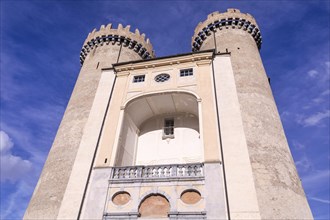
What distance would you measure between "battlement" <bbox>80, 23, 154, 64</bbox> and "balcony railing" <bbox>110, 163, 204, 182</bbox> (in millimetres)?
14336

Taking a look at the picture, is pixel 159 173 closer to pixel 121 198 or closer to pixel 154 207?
pixel 154 207

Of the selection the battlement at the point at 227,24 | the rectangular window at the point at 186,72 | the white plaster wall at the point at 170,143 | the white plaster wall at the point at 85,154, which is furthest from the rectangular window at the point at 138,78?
the battlement at the point at 227,24

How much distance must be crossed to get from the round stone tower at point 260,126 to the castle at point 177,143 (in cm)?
6

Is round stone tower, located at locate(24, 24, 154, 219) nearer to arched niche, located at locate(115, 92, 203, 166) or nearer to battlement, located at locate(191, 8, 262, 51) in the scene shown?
arched niche, located at locate(115, 92, 203, 166)

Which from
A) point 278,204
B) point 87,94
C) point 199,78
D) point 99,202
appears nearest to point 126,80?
point 87,94

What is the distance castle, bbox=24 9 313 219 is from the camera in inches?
472

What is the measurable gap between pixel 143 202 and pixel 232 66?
1117cm

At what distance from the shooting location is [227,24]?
22609 millimetres

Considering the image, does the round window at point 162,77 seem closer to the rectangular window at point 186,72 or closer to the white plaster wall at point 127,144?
the rectangular window at point 186,72

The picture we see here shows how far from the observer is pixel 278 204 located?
1132cm

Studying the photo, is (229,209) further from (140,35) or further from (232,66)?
(140,35)

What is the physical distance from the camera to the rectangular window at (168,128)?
18.8 metres

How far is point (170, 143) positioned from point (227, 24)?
12.2 m

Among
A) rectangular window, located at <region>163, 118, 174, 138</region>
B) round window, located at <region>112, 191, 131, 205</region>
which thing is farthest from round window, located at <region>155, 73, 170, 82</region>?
→ round window, located at <region>112, 191, 131, 205</region>
